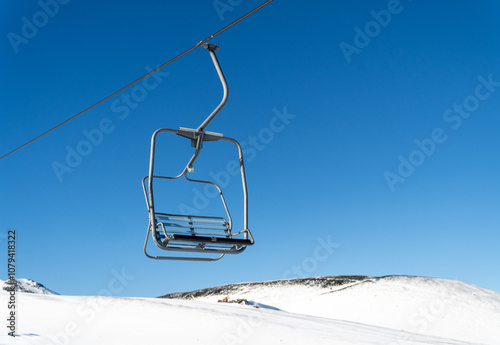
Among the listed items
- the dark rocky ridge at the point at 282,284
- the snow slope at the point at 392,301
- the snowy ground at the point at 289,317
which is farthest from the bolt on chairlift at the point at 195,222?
the dark rocky ridge at the point at 282,284

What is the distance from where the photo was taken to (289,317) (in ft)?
78.5

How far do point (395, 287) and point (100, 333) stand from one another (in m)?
23.7

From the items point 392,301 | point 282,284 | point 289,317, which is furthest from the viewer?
point 282,284

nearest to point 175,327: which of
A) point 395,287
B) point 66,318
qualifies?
point 66,318

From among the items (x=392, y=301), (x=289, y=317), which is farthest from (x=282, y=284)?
(x=289, y=317)

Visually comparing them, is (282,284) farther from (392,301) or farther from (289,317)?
(289,317)

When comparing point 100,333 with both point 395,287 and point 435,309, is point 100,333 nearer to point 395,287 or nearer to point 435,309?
point 435,309

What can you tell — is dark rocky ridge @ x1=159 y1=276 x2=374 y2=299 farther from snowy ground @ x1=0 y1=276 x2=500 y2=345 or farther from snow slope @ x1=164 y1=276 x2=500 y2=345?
snowy ground @ x1=0 y1=276 x2=500 y2=345

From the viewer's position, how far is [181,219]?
5801 mm

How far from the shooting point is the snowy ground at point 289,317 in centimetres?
1858

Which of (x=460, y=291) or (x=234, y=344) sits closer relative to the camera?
(x=234, y=344)

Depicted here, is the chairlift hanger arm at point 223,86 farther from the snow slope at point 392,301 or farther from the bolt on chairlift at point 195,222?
the snow slope at point 392,301

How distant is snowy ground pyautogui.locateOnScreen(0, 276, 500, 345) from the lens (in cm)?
1858

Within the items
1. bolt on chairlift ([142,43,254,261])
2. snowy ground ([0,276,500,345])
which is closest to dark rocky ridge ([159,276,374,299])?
snowy ground ([0,276,500,345])
